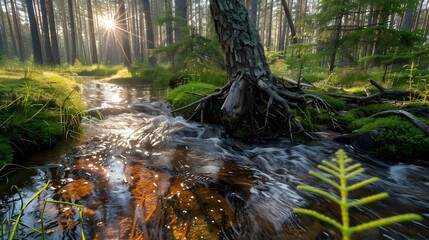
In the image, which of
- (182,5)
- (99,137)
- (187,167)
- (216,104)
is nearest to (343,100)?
(216,104)

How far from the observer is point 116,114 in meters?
5.73

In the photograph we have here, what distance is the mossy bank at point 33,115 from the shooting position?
Answer: 9.68ft

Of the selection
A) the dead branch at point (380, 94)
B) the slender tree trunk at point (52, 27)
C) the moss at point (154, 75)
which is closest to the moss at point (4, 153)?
the dead branch at point (380, 94)

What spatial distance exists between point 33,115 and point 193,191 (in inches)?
100

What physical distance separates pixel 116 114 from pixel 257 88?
3502mm

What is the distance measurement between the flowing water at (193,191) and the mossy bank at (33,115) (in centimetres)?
24

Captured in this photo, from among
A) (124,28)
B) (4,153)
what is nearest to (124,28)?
(124,28)

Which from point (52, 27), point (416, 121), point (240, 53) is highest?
point (52, 27)

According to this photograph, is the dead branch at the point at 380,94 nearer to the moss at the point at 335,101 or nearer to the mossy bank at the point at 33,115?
the moss at the point at 335,101

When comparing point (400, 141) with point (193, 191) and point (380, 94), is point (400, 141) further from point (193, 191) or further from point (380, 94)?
point (193, 191)

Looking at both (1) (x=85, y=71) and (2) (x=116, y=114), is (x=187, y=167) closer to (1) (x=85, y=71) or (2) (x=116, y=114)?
(2) (x=116, y=114)

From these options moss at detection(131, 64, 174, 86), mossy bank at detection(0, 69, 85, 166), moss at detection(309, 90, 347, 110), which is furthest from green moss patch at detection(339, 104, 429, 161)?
moss at detection(131, 64, 174, 86)

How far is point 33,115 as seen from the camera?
10.6 feet

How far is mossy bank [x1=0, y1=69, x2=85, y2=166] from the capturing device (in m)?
2.95
